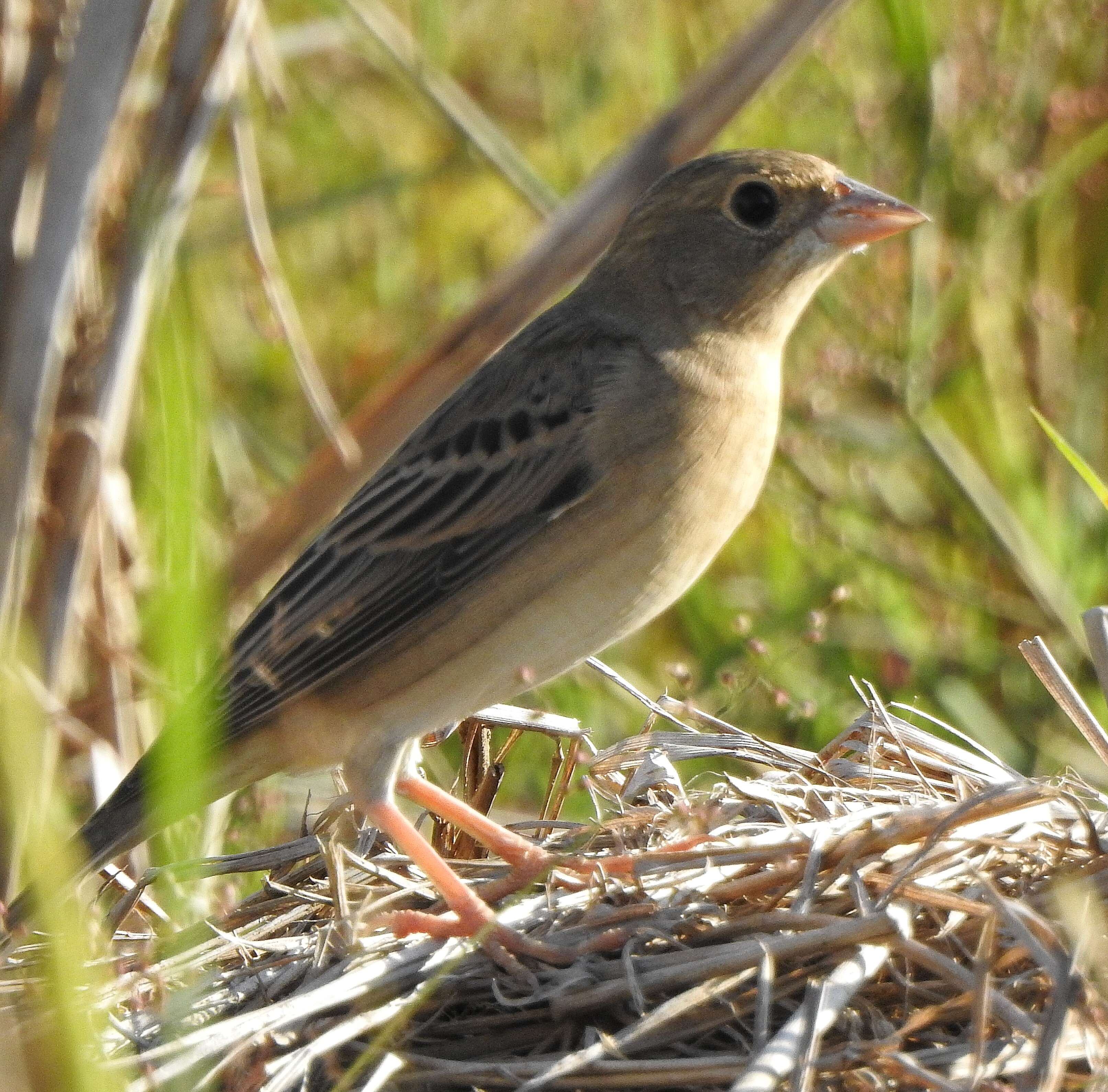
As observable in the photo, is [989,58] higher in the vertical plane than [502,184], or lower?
lower

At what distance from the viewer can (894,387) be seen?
209 inches

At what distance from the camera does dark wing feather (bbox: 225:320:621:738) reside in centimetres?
435

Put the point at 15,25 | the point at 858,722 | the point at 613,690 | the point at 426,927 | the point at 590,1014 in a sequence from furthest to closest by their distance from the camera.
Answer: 1. the point at 613,690
2. the point at 15,25
3. the point at 858,722
4. the point at 426,927
5. the point at 590,1014

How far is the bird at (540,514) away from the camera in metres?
4.16

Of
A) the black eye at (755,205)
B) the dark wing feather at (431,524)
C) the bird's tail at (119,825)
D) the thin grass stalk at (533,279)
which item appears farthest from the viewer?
the thin grass stalk at (533,279)

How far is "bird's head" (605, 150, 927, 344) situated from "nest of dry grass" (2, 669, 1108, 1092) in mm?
1378

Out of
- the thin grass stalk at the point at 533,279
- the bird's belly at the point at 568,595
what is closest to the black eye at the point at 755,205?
the thin grass stalk at the point at 533,279

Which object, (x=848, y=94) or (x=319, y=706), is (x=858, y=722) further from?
(x=848, y=94)

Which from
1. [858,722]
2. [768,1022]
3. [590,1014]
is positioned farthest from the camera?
[858,722]

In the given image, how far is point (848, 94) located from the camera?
5.71m

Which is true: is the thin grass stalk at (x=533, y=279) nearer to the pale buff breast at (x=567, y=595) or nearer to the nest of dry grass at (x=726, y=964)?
the pale buff breast at (x=567, y=595)

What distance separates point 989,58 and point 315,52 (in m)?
3.55

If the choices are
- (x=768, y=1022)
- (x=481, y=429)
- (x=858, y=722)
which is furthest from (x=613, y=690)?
(x=768, y=1022)

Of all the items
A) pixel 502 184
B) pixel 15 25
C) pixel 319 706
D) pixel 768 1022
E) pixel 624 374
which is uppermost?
pixel 15 25
